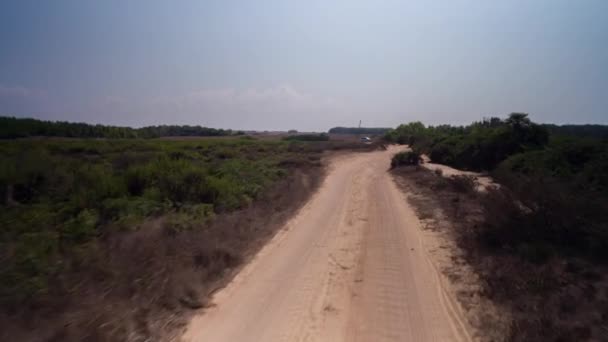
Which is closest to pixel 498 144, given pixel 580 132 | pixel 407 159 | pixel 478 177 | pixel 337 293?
pixel 478 177

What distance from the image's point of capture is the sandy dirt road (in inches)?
206

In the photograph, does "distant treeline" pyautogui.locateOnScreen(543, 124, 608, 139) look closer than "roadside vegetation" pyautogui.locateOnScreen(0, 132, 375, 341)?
No

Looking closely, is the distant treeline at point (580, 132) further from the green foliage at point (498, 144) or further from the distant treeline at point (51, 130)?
the distant treeline at point (51, 130)

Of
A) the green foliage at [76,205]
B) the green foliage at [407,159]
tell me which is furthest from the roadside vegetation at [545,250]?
the green foliage at [407,159]

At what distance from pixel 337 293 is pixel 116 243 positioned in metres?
5.08

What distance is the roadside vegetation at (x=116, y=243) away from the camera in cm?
455

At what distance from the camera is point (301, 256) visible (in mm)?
8680

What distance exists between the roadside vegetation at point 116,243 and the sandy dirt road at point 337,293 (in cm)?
76

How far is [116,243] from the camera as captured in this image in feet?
22.8

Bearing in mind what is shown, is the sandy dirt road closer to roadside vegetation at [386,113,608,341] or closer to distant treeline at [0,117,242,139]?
A: roadside vegetation at [386,113,608,341]

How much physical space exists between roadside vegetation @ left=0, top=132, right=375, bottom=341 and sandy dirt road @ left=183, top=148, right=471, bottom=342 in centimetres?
76

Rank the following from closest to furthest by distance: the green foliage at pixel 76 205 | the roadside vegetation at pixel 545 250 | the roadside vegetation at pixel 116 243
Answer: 1. the roadside vegetation at pixel 116 243
2. the roadside vegetation at pixel 545 250
3. the green foliage at pixel 76 205

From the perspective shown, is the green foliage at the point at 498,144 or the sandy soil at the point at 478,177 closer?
the sandy soil at the point at 478,177

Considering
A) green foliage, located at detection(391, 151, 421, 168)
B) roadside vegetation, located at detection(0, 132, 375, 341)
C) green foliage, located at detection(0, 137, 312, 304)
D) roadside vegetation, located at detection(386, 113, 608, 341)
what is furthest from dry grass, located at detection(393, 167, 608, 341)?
green foliage, located at detection(391, 151, 421, 168)
